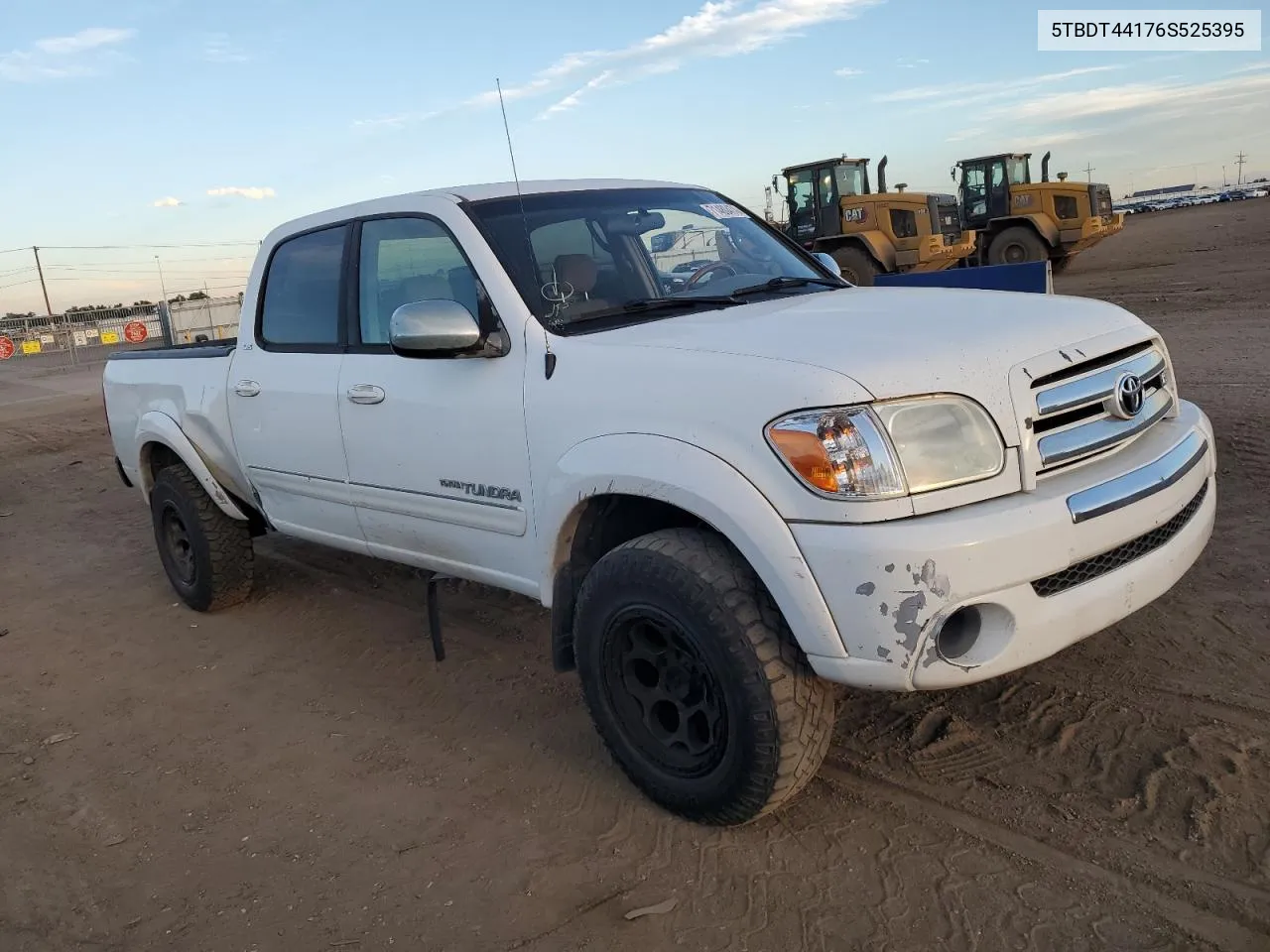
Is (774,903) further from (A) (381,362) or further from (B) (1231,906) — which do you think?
(A) (381,362)

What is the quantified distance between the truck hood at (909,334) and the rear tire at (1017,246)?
1989 cm

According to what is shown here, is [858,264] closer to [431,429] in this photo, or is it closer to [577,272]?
[577,272]

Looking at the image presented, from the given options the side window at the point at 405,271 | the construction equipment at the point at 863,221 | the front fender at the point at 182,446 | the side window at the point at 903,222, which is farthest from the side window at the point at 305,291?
the side window at the point at 903,222

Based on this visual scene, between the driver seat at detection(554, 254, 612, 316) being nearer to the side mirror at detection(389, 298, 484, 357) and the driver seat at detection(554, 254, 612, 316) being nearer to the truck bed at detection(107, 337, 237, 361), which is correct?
the side mirror at detection(389, 298, 484, 357)

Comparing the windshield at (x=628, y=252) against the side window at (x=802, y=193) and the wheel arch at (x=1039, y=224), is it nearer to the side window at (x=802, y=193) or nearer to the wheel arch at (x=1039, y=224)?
the side window at (x=802, y=193)

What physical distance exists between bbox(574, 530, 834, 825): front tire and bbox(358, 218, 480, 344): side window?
3.98ft

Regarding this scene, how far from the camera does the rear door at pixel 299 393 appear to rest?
14.0ft

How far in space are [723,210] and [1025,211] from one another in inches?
775

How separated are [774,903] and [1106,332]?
1.89 metres

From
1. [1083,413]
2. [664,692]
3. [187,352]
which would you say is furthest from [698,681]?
[187,352]

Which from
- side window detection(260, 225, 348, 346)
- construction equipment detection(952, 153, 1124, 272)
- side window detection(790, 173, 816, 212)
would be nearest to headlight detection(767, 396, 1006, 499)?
side window detection(260, 225, 348, 346)

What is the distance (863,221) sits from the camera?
19.7m

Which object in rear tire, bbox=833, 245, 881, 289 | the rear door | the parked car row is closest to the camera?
the rear door

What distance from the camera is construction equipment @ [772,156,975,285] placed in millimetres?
19578
